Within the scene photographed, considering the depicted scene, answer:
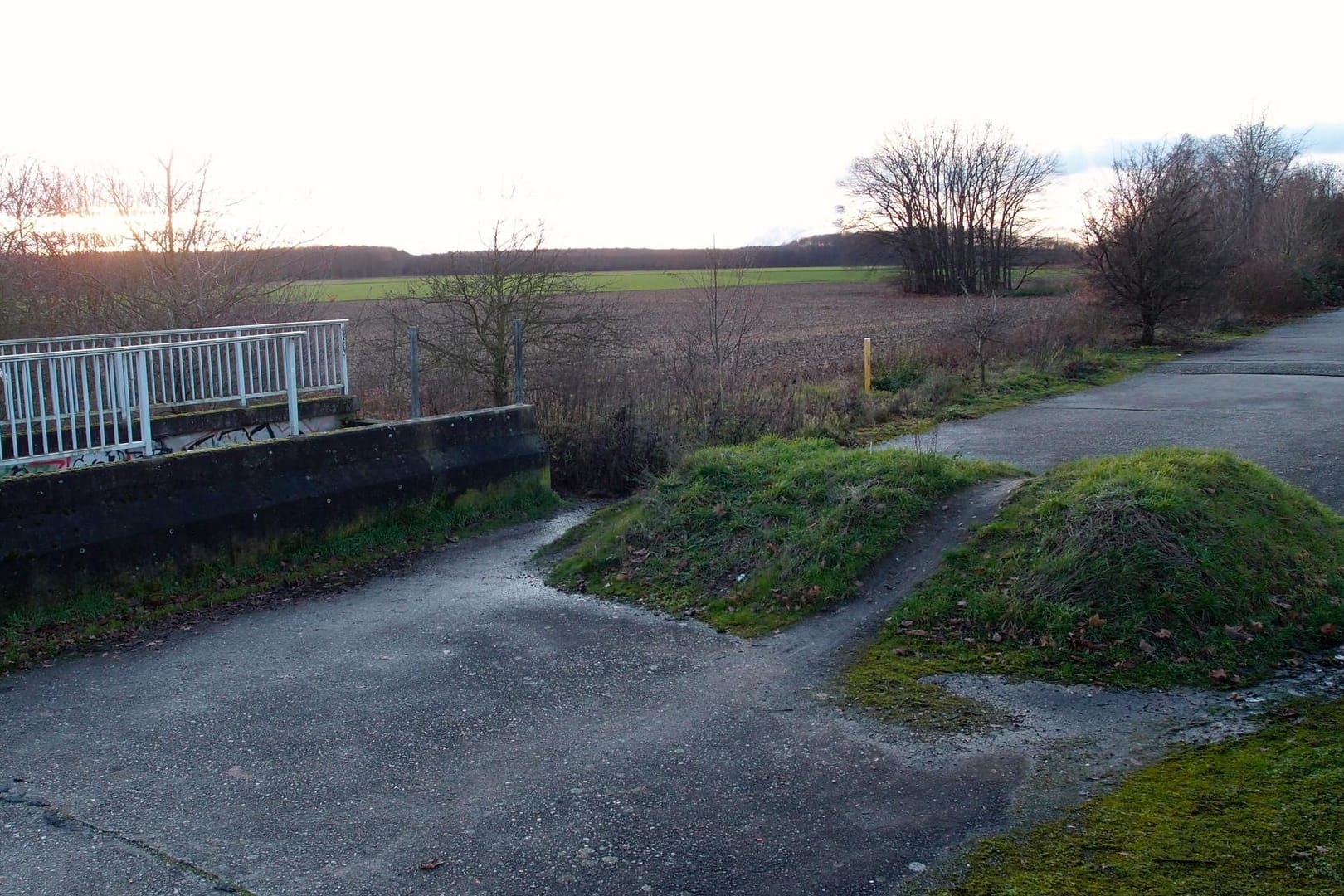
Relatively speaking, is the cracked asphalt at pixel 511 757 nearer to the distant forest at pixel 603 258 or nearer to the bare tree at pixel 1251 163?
the distant forest at pixel 603 258

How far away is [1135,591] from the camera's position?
661cm

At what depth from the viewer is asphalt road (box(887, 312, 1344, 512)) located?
41.0ft

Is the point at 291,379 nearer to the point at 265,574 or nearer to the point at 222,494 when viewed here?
the point at 222,494

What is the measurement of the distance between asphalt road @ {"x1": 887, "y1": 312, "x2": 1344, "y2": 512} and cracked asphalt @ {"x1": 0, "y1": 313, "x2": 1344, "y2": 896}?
18.0 ft

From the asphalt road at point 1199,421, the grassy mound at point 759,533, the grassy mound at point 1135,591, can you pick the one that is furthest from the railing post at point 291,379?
the grassy mound at point 1135,591

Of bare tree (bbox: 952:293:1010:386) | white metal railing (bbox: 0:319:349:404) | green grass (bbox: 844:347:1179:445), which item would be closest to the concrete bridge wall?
white metal railing (bbox: 0:319:349:404)

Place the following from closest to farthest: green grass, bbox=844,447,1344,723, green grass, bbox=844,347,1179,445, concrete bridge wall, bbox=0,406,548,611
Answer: green grass, bbox=844,447,1344,723
concrete bridge wall, bbox=0,406,548,611
green grass, bbox=844,347,1179,445

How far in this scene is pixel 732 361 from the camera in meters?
17.1

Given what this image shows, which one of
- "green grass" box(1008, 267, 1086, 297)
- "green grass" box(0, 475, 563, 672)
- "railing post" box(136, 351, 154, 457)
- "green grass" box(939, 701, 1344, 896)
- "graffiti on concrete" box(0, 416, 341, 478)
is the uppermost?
"green grass" box(1008, 267, 1086, 297)

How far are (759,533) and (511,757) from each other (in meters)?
3.62

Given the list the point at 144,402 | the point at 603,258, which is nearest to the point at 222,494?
the point at 144,402

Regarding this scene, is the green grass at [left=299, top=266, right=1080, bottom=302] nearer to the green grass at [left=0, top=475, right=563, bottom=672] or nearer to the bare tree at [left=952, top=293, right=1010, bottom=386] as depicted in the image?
the bare tree at [left=952, top=293, right=1010, bottom=386]

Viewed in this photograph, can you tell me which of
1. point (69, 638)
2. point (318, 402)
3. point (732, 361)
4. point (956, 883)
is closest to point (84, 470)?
point (69, 638)

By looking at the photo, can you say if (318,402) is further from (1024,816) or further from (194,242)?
(1024,816)
